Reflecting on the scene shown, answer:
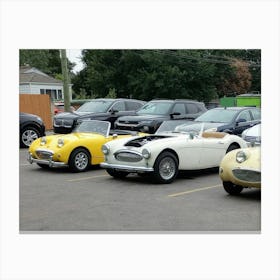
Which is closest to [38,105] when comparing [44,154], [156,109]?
[156,109]

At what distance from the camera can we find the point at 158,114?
44.1 feet

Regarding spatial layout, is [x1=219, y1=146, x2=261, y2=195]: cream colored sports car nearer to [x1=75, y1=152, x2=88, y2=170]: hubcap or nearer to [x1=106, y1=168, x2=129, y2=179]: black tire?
[x1=106, y1=168, x2=129, y2=179]: black tire

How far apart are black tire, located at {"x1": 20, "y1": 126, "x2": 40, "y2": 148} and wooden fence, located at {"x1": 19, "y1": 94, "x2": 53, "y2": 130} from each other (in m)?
1.65

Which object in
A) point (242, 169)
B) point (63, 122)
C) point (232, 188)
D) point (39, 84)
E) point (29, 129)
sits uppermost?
point (39, 84)

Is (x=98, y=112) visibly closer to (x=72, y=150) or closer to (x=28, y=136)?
(x=28, y=136)

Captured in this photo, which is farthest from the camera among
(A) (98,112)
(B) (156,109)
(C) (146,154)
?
(A) (98,112)

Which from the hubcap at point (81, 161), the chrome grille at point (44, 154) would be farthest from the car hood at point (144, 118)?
the chrome grille at point (44, 154)

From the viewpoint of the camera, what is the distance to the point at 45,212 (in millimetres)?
6398

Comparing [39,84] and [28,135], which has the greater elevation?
[39,84]

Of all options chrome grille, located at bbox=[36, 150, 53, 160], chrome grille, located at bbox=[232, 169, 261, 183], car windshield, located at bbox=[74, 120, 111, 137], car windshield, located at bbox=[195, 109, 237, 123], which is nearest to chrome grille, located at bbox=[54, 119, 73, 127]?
car windshield, located at bbox=[74, 120, 111, 137]

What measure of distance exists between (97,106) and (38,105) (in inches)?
90.3

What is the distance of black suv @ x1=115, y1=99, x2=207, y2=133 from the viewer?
1288cm

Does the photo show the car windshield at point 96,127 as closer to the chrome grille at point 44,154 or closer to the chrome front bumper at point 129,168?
the chrome grille at point 44,154

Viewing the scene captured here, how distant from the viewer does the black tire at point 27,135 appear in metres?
13.1
